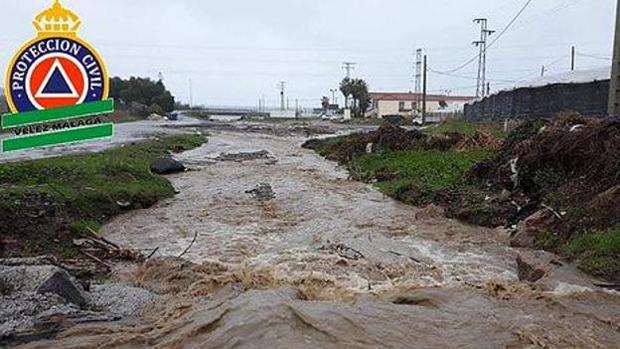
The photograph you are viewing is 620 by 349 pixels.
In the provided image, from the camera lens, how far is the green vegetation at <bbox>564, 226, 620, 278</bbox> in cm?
874

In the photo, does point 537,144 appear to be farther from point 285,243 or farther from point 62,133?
point 62,133

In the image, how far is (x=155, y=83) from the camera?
85062 millimetres

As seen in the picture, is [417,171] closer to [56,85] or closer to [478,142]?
[478,142]

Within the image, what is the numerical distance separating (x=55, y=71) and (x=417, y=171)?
1456cm

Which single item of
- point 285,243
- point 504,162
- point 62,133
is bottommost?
point 285,243

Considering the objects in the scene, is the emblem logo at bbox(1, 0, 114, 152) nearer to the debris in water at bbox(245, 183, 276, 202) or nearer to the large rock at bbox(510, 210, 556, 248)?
the large rock at bbox(510, 210, 556, 248)

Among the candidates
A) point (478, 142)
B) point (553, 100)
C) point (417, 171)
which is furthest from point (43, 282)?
point (553, 100)

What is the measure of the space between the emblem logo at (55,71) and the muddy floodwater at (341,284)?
2.64m

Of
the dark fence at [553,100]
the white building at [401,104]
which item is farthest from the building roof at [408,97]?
the dark fence at [553,100]

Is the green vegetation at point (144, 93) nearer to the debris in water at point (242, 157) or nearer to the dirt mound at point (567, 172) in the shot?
the debris in water at point (242, 157)

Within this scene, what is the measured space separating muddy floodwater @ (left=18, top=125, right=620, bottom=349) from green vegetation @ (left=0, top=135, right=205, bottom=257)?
2.09 ft

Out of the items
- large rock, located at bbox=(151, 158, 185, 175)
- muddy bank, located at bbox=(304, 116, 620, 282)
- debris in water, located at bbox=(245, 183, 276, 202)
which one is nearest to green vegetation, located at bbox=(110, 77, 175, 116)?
large rock, located at bbox=(151, 158, 185, 175)

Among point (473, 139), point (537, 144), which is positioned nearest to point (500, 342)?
point (537, 144)

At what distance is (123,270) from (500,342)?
620cm
